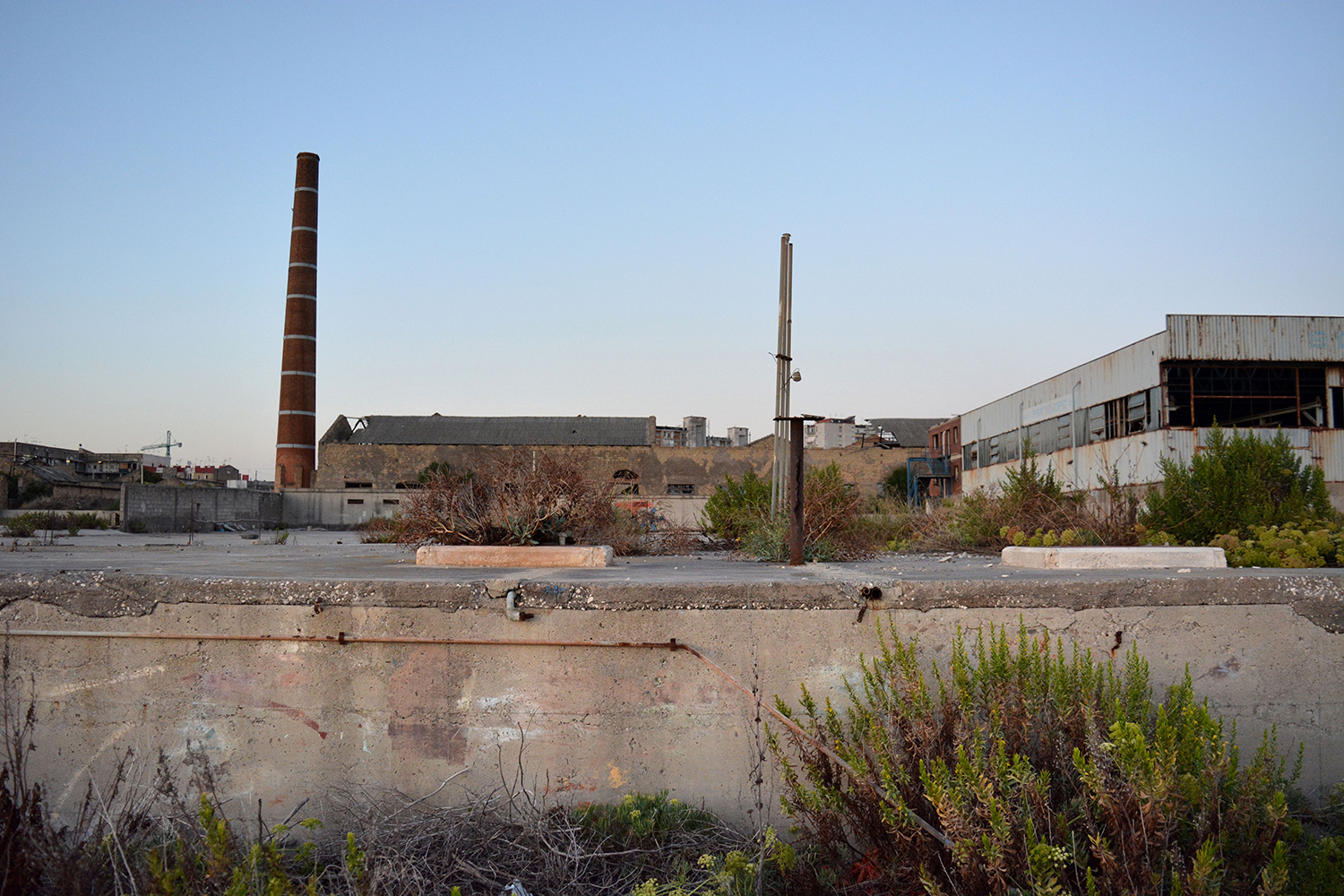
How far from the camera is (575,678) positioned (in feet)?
12.9

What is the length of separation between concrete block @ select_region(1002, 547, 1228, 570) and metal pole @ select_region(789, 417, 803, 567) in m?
1.63

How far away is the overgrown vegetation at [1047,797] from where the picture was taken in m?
2.41

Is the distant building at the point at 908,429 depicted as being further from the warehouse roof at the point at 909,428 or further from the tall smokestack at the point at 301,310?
the tall smokestack at the point at 301,310

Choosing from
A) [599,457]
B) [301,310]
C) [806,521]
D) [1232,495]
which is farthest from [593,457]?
[1232,495]

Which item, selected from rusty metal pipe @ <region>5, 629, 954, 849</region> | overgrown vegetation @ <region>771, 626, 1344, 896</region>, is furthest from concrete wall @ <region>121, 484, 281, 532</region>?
overgrown vegetation @ <region>771, 626, 1344, 896</region>

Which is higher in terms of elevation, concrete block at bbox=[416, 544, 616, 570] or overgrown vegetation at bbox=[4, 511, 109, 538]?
concrete block at bbox=[416, 544, 616, 570]

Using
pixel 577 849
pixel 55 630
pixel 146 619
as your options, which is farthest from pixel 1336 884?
pixel 55 630

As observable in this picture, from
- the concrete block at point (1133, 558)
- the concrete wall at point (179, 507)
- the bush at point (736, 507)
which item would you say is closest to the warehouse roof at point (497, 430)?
the concrete wall at point (179, 507)

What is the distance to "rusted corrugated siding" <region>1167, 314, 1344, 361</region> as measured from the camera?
19219mm

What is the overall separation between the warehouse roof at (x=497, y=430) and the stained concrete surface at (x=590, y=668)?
39977 millimetres

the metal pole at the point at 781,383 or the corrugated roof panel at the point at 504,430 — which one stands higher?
the corrugated roof panel at the point at 504,430

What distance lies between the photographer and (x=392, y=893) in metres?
2.87

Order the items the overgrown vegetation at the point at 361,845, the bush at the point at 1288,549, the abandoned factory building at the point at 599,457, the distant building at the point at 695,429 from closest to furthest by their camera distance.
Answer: the overgrown vegetation at the point at 361,845 < the bush at the point at 1288,549 < the abandoned factory building at the point at 599,457 < the distant building at the point at 695,429

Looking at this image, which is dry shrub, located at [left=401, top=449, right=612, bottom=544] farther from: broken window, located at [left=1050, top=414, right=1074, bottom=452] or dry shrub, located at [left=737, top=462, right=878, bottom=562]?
broken window, located at [left=1050, top=414, right=1074, bottom=452]
